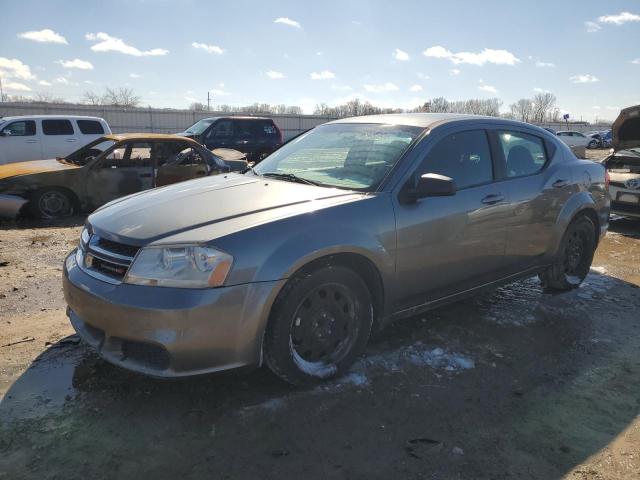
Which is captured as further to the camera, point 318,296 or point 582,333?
point 582,333

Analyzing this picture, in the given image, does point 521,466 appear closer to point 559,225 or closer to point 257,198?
point 257,198

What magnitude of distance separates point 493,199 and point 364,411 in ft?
6.52

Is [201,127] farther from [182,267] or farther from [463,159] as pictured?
[182,267]

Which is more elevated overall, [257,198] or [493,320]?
[257,198]

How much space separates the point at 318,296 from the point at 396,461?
40.3 inches

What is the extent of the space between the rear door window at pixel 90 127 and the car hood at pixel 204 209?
37.8ft

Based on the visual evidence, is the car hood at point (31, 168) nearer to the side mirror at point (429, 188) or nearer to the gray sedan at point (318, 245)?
the gray sedan at point (318, 245)

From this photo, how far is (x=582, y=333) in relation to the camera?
4250 mm

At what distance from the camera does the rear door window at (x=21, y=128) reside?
13.4 m

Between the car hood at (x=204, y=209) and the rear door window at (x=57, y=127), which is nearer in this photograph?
the car hood at (x=204, y=209)

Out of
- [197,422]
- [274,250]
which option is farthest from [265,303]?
[197,422]

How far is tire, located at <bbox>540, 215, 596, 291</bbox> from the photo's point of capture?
4.96m

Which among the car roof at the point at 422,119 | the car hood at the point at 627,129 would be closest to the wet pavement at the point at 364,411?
Answer: the car roof at the point at 422,119

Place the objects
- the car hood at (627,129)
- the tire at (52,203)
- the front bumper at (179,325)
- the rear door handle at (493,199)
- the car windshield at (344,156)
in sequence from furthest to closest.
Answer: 1. the car hood at (627,129)
2. the tire at (52,203)
3. the rear door handle at (493,199)
4. the car windshield at (344,156)
5. the front bumper at (179,325)
